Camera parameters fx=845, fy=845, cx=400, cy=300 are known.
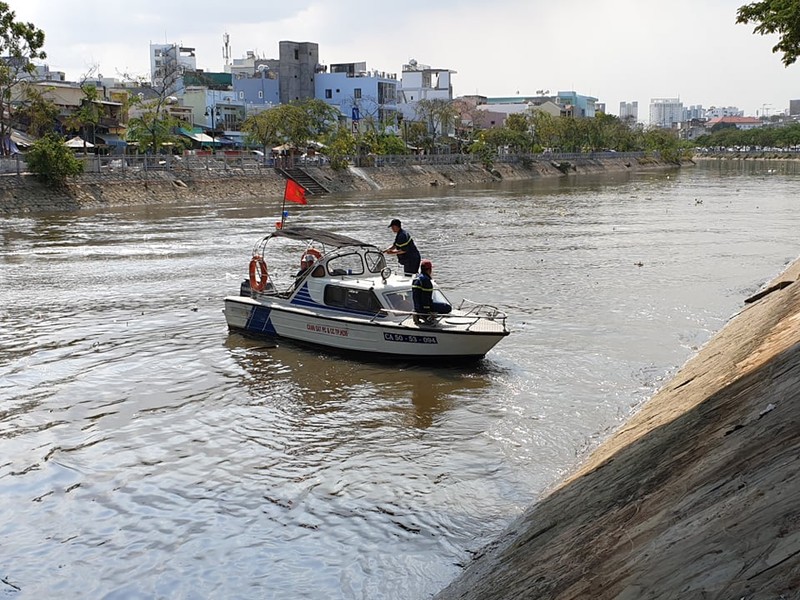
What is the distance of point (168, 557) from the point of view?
32.3 feet

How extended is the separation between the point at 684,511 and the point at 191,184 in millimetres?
Result: 60670

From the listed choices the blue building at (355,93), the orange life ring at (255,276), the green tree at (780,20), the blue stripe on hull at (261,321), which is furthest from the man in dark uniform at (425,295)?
the blue building at (355,93)

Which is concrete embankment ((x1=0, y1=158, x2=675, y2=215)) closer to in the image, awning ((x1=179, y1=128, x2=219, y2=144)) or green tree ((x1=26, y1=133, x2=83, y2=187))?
green tree ((x1=26, y1=133, x2=83, y2=187))

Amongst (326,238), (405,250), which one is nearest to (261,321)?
(326,238)

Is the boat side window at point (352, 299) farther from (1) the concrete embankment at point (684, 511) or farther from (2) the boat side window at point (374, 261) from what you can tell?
(1) the concrete embankment at point (684, 511)

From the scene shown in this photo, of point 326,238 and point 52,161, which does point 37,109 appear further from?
point 326,238

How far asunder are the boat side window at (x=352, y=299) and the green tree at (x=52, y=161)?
40.1 metres

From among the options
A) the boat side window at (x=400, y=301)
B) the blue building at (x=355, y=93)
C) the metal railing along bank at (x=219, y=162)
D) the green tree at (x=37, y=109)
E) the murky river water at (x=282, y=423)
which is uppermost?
the blue building at (x=355, y=93)

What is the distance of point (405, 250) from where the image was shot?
19.6 meters

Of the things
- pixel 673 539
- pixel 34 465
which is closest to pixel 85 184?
pixel 34 465

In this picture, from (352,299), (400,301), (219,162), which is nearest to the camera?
(400,301)

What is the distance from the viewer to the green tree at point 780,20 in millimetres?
26203

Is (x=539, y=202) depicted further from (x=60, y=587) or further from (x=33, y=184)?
(x=60, y=587)

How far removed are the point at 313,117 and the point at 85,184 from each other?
103 feet
